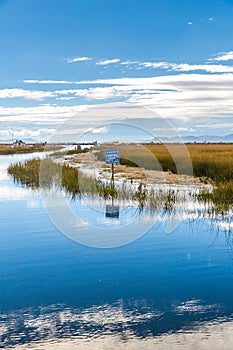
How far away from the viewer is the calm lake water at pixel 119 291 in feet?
16.1

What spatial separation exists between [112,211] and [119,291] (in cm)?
638

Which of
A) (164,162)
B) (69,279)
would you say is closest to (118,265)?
(69,279)

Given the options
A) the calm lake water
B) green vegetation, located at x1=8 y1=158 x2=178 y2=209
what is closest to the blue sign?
green vegetation, located at x1=8 y1=158 x2=178 y2=209

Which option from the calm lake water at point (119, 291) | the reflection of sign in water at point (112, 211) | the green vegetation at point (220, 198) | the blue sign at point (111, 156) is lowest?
the calm lake water at point (119, 291)

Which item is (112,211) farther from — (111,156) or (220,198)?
(111,156)

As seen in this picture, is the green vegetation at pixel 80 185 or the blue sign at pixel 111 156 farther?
the blue sign at pixel 111 156

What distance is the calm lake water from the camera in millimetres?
4914

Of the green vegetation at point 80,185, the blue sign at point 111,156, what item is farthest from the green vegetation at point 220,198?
the blue sign at point 111,156

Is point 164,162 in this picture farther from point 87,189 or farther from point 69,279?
point 69,279

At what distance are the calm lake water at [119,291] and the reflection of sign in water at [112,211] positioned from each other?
79.4 inches

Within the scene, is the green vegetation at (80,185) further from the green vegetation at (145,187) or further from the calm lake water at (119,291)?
the calm lake water at (119,291)

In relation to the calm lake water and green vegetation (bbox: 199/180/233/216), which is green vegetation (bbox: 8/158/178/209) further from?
the calm lake water

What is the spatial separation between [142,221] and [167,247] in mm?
2421

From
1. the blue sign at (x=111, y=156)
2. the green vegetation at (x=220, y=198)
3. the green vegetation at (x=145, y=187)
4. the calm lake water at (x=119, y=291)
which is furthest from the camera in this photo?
the blue sign at (x=111, y=156)
